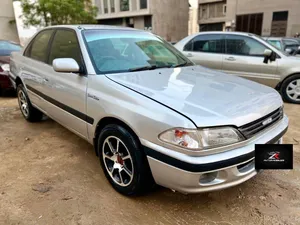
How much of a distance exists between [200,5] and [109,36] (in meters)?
35.5

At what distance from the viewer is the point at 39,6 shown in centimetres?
1838

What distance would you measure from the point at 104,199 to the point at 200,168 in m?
1.04

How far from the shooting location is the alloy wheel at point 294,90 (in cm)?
547

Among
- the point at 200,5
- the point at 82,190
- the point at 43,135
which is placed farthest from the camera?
the point at 200,5

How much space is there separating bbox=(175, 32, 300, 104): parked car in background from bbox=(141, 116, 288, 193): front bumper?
157 inches

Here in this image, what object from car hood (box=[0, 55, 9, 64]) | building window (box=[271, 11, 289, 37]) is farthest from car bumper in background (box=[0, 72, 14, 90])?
building window (box=[271, 11, 289, 37])

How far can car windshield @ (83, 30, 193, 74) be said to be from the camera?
2.74 m

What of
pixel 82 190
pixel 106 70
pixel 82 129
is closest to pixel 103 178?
pixel 82 190

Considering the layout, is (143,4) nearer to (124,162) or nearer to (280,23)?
(280,23)

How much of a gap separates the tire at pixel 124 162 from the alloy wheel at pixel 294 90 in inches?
177

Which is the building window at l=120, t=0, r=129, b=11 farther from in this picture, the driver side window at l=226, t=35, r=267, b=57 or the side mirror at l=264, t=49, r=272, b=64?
the side mirror at l=264, t=49, r=272, b=64

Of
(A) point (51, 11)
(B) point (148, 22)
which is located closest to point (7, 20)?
(A) point (51, 11)

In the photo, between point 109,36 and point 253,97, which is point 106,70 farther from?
point 253,97

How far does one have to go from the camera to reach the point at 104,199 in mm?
2428
